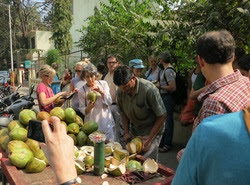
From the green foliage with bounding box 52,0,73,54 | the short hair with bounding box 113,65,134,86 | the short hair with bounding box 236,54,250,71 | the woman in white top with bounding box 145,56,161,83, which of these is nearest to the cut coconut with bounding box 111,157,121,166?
the short hair with bounding box 113,65,134,86

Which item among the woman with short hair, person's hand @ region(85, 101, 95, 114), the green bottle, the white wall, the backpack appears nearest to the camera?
the green bottle

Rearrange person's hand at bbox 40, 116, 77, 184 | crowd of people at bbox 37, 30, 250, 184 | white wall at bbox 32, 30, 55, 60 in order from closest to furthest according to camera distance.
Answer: crowd of people at bbox 37, 30, 250, 184
person's hand at bbox 40, 116, 77, 184
white wall at bbox 32, 30, 55, 60

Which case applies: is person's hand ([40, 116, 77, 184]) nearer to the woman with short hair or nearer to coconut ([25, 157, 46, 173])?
coconut ([25, 157, 46, 173])

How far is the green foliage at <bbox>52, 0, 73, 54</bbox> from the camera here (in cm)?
2760

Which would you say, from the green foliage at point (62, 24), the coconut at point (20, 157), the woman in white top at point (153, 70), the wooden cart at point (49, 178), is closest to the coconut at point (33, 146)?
the coconut at point (20, 157)

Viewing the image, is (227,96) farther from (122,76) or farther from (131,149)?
→ (122,76)

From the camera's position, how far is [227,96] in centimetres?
160

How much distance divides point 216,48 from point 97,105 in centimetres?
249

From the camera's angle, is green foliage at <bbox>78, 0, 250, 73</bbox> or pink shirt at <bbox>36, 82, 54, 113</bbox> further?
green foliage at <bbox>78, 0, 250, 73</bbox>

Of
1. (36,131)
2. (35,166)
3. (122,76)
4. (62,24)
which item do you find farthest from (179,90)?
(62,24)

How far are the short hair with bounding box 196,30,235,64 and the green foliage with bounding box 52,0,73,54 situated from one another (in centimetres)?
2749

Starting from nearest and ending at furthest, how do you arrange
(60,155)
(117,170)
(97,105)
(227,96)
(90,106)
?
(60,155) → (227,96) → (117,170) → (90,106) → (97,105)

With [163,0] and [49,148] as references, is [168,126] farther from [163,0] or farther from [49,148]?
[49,148]

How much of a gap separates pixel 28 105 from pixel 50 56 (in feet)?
58.4
